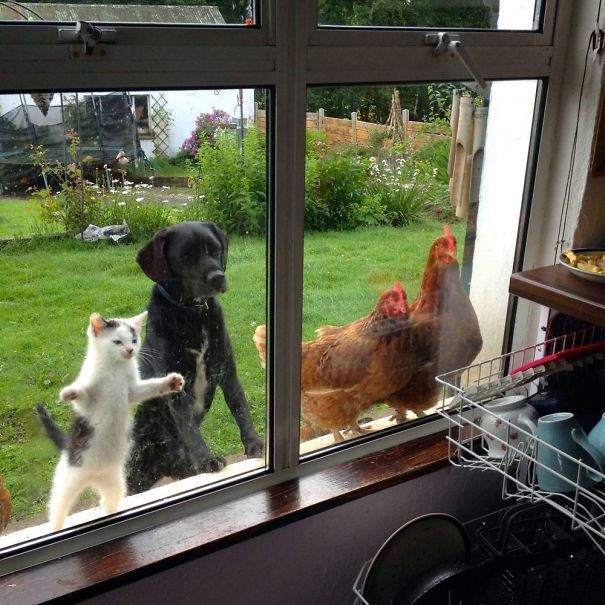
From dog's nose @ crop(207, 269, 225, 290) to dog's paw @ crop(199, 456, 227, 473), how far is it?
320mm

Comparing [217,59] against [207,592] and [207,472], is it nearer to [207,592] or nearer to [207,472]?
[207,472]

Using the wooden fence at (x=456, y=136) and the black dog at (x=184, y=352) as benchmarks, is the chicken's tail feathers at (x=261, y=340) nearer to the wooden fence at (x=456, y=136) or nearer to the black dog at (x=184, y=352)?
the black dog at (x=184, y=352)

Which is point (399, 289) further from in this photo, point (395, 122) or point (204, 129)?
point (204, 129)

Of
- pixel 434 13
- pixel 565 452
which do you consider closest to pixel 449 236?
pixel 434 13

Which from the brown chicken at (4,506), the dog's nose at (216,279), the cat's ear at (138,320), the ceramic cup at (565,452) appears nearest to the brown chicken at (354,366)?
the dog's nose at (216,279)

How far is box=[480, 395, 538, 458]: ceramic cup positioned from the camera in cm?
107

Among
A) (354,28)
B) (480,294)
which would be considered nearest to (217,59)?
(354,28)

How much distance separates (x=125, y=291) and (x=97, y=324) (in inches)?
2.6

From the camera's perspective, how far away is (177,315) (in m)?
1.12

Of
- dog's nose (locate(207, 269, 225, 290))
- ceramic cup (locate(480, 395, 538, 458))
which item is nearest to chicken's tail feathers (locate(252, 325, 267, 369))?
dog's nose (locate(207, 269, 225, 290))

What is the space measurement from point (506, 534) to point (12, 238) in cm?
98

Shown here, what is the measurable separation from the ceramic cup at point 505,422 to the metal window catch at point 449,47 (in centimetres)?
58

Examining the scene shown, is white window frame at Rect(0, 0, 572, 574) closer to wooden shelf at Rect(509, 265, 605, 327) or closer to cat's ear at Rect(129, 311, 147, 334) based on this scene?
cat's ear at Rect(129, 311, 147, 334)

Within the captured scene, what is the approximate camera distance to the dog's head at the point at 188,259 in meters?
1.07
